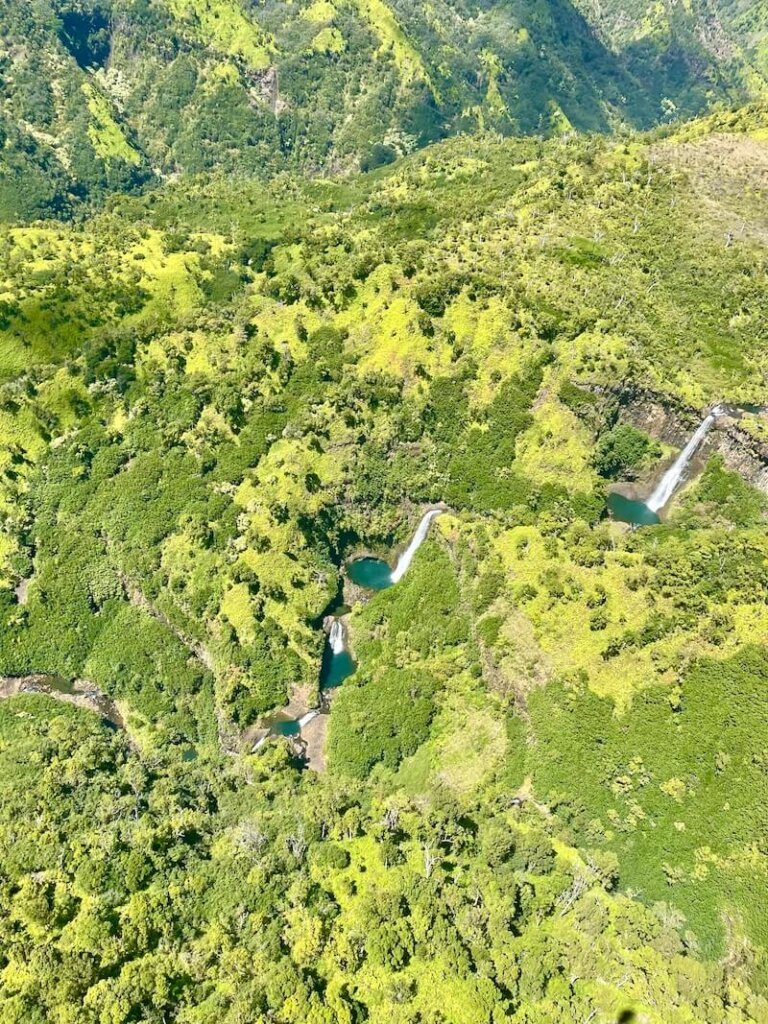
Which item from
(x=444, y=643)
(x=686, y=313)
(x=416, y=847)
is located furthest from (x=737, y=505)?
(x=416, y=847)

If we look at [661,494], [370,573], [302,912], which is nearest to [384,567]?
[370,573]

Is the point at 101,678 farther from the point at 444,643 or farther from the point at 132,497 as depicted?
the point at 444,643

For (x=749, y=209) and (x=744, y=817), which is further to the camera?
(x=749, y=209)

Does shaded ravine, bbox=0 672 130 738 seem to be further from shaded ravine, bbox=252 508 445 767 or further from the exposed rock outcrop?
the exposed rock outcrop

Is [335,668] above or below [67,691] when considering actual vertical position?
above

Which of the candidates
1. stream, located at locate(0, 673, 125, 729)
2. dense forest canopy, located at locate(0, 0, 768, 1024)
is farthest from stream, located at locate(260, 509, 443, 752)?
stream, located at locate(0, 673, 125, 729)

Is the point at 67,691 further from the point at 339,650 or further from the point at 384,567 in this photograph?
the point at 384,567
